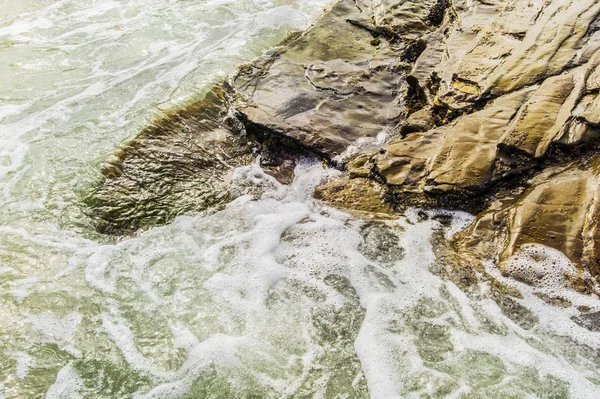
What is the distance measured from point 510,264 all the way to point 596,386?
1.11 meters

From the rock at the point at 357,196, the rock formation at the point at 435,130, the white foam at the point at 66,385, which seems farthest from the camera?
the rock at the point at 357,196

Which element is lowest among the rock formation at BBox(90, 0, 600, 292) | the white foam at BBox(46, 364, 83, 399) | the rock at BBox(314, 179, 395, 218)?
the white foam at BBox(46, 364, 83, 399)

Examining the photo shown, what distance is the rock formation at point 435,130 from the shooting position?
156 inches

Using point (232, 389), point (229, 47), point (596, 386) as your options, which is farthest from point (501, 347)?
point (229, 47)

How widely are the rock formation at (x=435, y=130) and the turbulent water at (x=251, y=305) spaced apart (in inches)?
10.2

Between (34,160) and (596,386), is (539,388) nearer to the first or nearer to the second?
(596,386)

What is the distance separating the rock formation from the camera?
13.0 feet

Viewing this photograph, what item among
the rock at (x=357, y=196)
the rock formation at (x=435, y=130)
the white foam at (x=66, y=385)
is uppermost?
the rock formation at (x=435, y=130)

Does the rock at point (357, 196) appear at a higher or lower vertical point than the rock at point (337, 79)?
lower

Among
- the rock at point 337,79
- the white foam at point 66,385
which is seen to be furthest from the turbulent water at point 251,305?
the rock at point 337,79

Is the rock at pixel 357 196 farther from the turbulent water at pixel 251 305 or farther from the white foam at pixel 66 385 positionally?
the white foam at pixel 66 385

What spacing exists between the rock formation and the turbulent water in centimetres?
26

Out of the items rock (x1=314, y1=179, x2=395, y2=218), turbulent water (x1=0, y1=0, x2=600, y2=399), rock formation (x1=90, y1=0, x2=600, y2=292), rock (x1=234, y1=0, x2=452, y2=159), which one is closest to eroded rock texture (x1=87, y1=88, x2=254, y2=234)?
rock formation (x1=90, y1=0, x2=600, y2=292)

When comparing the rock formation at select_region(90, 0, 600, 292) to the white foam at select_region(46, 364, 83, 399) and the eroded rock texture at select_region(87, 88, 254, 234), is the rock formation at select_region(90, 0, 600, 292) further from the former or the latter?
the white foam at select_region(46, 364, 83, 399)
